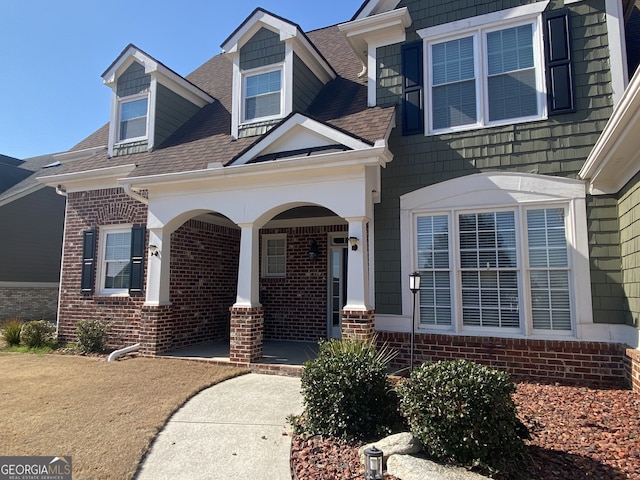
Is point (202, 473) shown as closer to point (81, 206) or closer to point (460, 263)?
point (460, 263)

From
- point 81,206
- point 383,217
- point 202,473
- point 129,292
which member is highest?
point 81,206

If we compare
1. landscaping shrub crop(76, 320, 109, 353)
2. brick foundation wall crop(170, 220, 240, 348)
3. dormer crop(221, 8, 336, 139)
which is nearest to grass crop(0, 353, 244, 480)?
landscaping shrub crop(76, 320, 109, 353)

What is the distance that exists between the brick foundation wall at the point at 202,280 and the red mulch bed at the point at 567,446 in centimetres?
543

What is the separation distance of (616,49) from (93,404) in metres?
8.75

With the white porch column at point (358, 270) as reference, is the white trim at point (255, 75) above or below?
above

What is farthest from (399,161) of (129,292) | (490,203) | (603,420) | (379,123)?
(129,292)

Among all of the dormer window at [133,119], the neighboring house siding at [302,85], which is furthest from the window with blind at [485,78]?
the dormer window at [133,119]

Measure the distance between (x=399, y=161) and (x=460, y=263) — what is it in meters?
2.04

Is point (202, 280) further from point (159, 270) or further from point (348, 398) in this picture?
point (348, 398)

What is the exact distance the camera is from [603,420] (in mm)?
A: 4496

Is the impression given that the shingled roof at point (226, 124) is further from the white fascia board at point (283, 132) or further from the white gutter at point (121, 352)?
the white gutter at point (121, 352)

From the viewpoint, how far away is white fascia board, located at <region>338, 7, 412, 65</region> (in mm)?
7504

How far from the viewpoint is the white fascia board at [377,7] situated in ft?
25.3

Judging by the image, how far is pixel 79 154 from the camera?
451 inches
